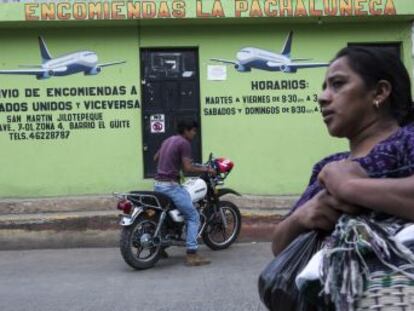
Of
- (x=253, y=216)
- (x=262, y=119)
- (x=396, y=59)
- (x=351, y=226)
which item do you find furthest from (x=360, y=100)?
(x=262, y=119)

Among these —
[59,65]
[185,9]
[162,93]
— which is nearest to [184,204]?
[162,93]

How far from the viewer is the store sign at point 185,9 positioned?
991 cm

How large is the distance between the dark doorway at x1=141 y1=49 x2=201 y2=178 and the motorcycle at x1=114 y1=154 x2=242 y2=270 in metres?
1.96

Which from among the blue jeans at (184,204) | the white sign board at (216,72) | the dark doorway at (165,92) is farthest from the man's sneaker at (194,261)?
the white sign board at (216,72)

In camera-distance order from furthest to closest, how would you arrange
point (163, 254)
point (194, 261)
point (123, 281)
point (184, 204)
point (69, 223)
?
1. point (69, 223)
2. point (163, 254)
3. point (184, 204)
4. point (194, 261)
5. point (123, 281)

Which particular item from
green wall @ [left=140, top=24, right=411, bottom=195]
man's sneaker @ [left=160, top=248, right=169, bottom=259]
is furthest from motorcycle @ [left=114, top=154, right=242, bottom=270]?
green wall @ [left=140, top=24, right=411, bottom=195]

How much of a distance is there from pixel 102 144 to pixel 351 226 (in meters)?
9.27

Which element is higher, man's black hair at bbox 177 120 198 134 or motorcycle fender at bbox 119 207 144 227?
man's black hair at bbox 177 120 198 134

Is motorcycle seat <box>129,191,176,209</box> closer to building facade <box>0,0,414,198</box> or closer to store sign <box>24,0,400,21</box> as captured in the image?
building facade <box>0,0,414,198</box>

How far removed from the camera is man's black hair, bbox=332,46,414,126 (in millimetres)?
1683

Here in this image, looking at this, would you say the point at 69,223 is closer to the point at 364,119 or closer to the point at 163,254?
the point at 163,254

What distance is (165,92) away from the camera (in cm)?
1060

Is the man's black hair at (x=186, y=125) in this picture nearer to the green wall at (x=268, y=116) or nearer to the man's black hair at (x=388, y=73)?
the green wall at (x=268, y=116)

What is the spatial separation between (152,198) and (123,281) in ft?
3.79
